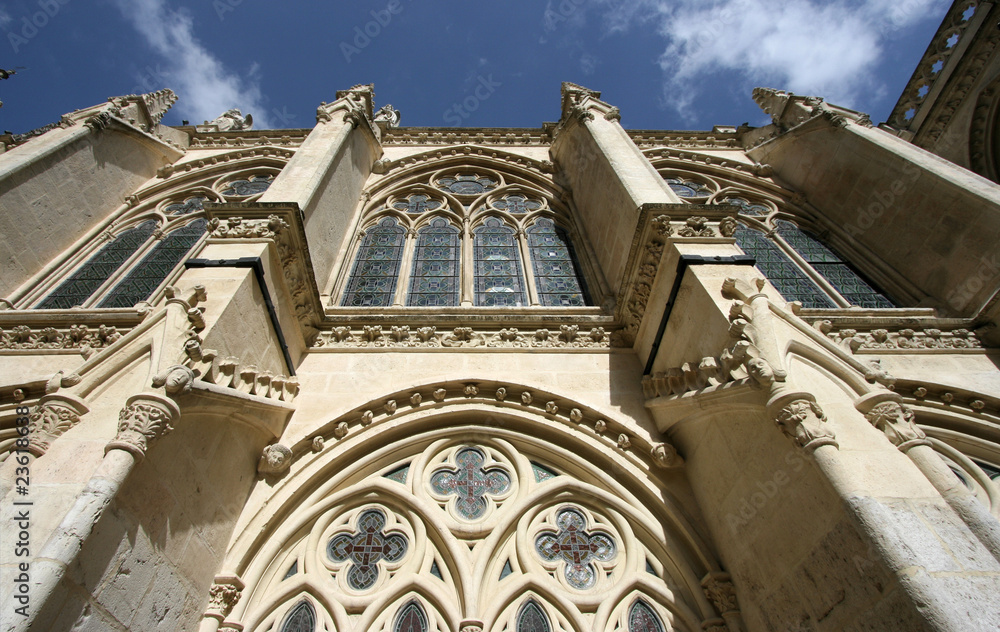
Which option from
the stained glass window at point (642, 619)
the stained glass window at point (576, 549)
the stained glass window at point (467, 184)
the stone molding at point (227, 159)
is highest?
the stone molding at point (227, 159)

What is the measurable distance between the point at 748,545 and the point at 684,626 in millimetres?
753

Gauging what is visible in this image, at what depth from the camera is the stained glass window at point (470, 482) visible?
4.33 m

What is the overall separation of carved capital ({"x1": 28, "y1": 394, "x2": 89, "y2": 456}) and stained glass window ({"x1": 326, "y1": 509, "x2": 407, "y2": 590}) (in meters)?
1.96

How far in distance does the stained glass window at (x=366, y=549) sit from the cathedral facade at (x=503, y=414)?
25mm

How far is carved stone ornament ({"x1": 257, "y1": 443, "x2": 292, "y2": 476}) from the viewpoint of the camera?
4180 millimetres

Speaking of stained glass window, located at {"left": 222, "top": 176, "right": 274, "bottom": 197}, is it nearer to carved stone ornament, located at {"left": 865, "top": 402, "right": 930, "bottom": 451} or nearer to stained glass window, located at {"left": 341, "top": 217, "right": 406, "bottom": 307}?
stained glass window, located at {"left": 341, "top": 217, "right": 406, "bottom": 307}

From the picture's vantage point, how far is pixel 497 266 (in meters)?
7.71

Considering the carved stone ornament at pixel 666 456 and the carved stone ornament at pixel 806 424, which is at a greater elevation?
the carved stone ornament at pixel 666 456

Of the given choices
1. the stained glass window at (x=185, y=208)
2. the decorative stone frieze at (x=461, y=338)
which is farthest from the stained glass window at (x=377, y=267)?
the stained glass window at (x=185, y=208)

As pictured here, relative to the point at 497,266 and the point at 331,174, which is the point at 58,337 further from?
the point at 497,266

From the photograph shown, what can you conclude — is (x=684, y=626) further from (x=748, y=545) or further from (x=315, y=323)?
(x=315, y=323)

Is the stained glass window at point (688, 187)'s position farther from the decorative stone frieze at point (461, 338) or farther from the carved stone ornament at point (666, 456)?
the carved stone ornament at point (666, 456)

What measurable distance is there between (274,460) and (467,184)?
7211mm

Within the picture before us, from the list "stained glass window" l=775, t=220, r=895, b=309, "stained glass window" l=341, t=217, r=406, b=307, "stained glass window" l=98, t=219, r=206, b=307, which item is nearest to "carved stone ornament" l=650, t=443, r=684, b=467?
"stained glass window" l=341, t=217, r=406, b=307
